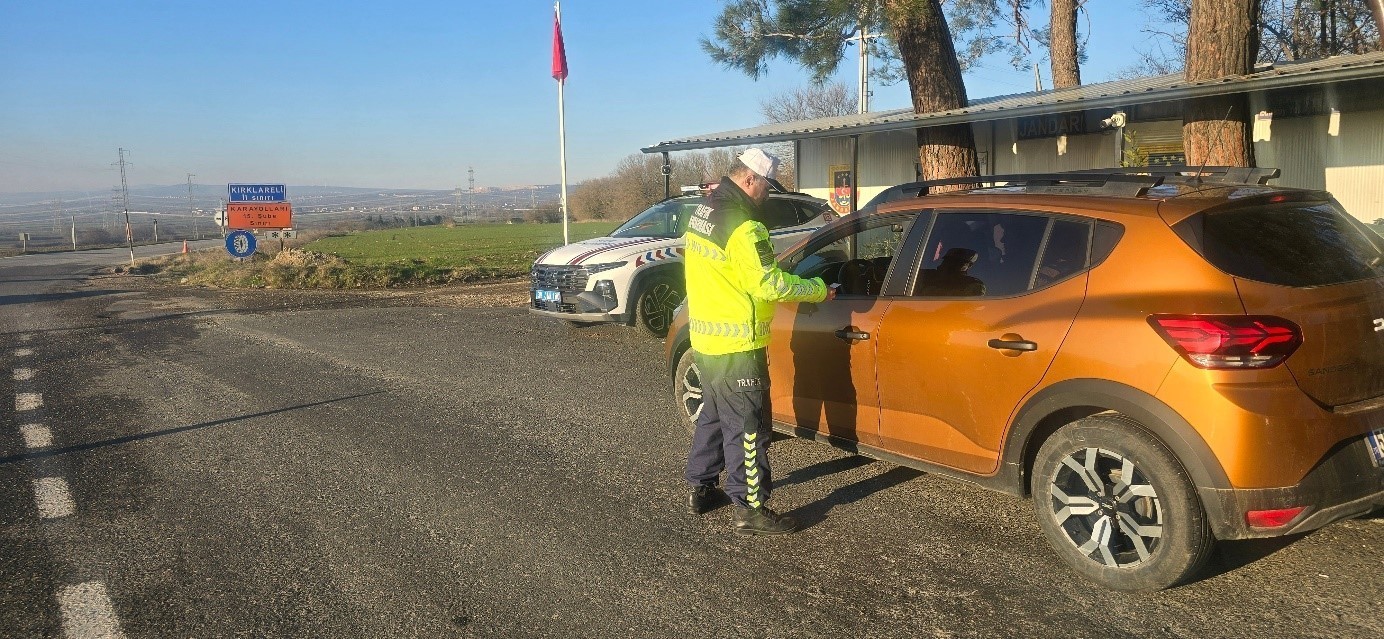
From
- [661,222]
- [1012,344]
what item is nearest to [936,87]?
[661,222]

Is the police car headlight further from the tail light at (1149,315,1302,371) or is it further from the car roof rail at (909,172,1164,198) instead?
the tail light at (1149,315,1302,371)

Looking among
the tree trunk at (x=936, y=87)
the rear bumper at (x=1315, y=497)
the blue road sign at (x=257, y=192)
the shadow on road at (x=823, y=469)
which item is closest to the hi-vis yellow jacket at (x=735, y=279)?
the shadow on road at (x=823, y=469)

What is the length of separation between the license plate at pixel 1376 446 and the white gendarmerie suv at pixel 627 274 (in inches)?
283

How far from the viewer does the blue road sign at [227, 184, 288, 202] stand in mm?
22625

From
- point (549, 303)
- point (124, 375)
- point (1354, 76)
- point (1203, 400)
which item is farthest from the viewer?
point (549, 303)

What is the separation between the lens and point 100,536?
4746 mm

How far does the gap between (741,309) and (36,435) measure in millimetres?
5576

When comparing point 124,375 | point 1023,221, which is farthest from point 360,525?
point 124,375

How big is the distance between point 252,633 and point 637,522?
1.81 meters

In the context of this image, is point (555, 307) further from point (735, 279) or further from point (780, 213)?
point (735, 279)

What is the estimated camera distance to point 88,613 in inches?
151

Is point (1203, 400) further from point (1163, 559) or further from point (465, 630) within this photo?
point (465, 630)

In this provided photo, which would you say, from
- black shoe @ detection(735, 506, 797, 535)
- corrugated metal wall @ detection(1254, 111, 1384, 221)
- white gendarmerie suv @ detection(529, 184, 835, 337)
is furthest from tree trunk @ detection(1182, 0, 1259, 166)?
black shoe @ detection(735, 506, 797, 535)

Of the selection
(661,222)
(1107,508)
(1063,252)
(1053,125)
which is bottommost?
(1107,508)
